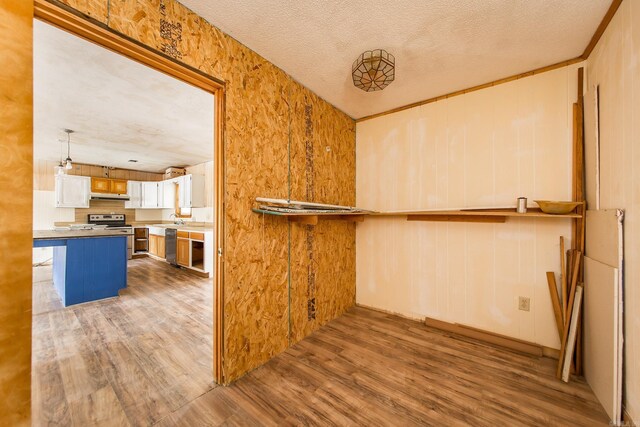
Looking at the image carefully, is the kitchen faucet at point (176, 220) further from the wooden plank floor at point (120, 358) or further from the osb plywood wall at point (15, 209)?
the osb plywood wall at point (15, 209)

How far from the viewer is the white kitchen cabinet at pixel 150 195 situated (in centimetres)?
700

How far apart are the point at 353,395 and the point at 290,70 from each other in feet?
9.21

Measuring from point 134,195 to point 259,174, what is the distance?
6878 mm

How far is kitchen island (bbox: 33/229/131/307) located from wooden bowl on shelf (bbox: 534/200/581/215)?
5.38 meters

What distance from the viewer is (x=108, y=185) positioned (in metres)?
6.52

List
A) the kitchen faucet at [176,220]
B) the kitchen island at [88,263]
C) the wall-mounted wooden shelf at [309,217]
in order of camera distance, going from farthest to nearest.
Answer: the kitchen faucet at [176,220]
the kitchen island at [88,263]
the wall-mounted wooden shelf at [309,217]

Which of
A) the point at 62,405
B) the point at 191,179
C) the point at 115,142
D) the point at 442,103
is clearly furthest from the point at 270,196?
the point at 191,179

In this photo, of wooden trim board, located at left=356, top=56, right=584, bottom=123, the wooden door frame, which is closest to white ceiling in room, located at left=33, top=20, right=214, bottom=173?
the wooden door frame

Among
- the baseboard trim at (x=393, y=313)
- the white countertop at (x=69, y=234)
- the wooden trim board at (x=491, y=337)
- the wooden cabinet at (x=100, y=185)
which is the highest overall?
the wooden cabinet at (x=100, y=185)

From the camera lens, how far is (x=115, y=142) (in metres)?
4.48

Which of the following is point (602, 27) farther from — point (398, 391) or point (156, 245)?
point (156, 245)

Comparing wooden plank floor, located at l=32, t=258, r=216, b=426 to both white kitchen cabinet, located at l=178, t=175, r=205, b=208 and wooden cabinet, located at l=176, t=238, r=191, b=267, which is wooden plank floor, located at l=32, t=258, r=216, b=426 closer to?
wooden cabinet, located at l=176, t=238, r=191, b=267

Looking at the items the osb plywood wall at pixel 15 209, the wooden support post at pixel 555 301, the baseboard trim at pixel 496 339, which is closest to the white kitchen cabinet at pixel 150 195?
the osb plywood wall at pixel 15 209

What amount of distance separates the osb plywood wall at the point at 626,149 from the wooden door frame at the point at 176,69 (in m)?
2.60
